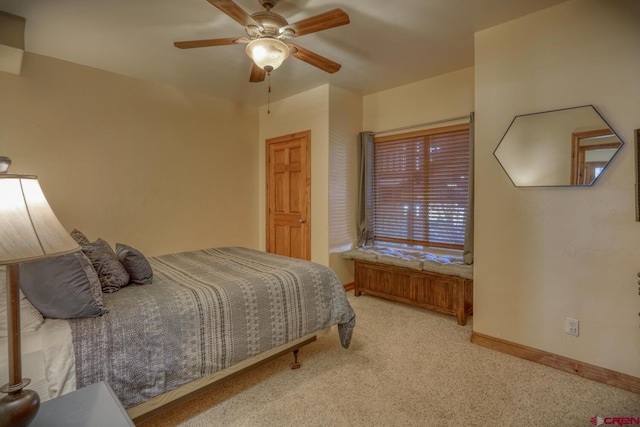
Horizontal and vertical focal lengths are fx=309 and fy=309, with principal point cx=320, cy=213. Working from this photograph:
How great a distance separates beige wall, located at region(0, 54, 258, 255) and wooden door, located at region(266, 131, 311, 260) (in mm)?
352

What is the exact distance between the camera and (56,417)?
963 mm

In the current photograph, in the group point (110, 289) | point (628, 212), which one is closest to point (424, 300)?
point (628, 212)

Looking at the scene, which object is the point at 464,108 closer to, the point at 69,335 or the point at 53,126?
the point at 69,335

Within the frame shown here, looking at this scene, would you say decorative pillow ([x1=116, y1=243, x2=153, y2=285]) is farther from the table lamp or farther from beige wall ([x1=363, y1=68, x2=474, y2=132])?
beige wall ([x1=363, y1=68, x2=474, y2=132])

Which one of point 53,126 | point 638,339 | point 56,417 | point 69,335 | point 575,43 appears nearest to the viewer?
point 56,417

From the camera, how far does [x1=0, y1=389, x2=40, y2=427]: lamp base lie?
833 mm

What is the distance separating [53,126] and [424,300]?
4241mm

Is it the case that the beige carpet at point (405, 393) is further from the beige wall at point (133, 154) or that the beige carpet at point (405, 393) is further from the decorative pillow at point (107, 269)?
the beige wall at point (133, 154)

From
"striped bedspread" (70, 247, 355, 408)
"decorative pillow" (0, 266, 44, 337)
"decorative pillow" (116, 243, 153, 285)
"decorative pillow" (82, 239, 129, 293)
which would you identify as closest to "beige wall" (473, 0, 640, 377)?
"striped bedspread" (70, 247, 355, 408)

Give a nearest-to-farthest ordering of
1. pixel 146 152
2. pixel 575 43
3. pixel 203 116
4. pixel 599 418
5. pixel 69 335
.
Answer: pixel 69 335 → pixel 599 418 → pixel 575 43 → pixel 146 152 → pixel 203 116

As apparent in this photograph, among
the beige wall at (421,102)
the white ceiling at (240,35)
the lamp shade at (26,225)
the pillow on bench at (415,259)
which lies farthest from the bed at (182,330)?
the beige wall at (421,102)

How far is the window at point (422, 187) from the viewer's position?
3.45 metres

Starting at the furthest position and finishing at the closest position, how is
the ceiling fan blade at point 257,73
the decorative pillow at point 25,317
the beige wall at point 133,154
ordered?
the beige wall at point 133,154
the ceiling fan blade at point 257,73
the decorative pillow at point 25,317

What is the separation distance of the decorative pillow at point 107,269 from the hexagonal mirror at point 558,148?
9.50 feet
